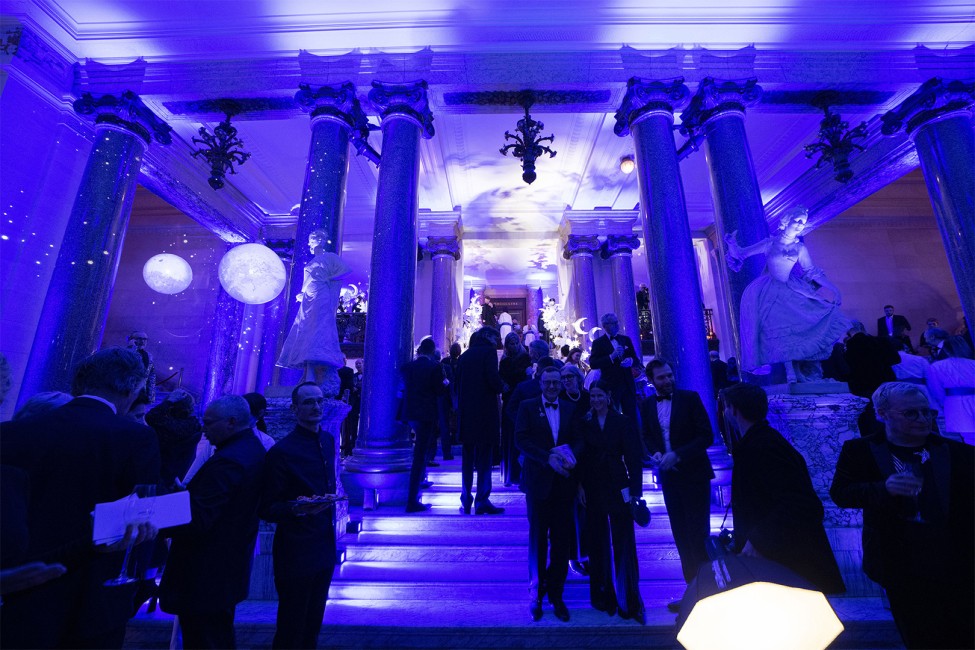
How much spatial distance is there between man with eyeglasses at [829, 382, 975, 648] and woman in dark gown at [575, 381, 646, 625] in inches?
53.0

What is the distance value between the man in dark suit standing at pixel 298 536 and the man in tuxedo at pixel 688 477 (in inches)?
82.8

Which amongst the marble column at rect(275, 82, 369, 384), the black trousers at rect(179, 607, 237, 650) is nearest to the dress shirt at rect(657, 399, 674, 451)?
the black trousers at rect(179, 607, 237, 650)

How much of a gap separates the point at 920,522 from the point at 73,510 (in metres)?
3.00

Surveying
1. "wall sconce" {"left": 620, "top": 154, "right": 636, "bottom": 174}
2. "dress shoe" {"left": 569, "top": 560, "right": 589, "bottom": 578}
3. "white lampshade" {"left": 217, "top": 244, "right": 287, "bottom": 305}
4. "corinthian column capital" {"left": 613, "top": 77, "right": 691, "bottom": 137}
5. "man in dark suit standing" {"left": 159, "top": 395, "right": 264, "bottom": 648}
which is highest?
"wall sconce" {"left": 620, "top": 154, "right": 636, "bottom": 174}

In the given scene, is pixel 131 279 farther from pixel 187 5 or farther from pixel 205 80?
pixel 187 5

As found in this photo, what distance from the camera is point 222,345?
1175cm

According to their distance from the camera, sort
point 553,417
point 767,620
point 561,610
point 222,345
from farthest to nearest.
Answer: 1. point 222,345
2. point 553,417
3. point 561,610
4. point 767,620

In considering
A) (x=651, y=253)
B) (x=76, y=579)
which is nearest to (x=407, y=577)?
(x=76, y=579)

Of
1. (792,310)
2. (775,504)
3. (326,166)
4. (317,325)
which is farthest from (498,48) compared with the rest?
(775,504)

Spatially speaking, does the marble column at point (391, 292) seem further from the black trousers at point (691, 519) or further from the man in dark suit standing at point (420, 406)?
the black trousers at point (691, 519)

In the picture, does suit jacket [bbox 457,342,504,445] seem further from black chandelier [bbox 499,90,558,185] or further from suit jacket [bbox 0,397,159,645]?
black chandelier [bbox 499,90,558,185]

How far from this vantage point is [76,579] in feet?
4.94

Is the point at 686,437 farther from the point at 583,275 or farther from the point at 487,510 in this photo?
the point at 583,275

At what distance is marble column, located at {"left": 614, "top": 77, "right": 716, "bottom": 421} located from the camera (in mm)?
5879
